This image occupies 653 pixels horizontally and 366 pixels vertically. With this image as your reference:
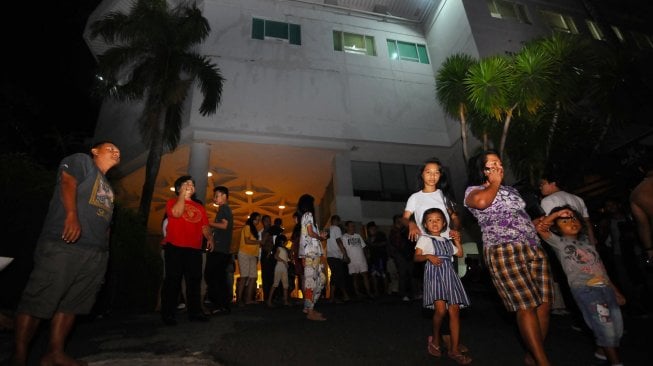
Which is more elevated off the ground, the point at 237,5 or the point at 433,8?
the point at 433,8

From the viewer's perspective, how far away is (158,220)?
19.0m

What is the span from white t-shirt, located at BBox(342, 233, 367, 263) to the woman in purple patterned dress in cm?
487

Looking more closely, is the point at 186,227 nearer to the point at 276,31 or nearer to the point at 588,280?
the point at 588,280

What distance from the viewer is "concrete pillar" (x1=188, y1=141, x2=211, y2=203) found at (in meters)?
11.5

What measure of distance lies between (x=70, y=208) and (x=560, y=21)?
66.7 ft

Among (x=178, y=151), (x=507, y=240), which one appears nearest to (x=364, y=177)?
(x=178, y=151)

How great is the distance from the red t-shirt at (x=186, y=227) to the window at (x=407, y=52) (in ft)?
43.0

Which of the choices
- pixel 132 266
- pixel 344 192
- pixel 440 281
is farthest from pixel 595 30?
pixel 132 266

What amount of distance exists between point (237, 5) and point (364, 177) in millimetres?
8963

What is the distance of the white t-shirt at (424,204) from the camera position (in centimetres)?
346

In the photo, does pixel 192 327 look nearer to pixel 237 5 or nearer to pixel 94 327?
pixel 94 327

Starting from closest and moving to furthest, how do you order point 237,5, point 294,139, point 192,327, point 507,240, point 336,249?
1. point 507,240
2. point 192,327
3. point 336,249
4. point 294,139
5. point 237,5

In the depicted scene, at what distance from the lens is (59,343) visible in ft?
7.98

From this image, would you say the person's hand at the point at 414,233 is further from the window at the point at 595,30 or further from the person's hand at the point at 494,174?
the window at the point at 595,30
